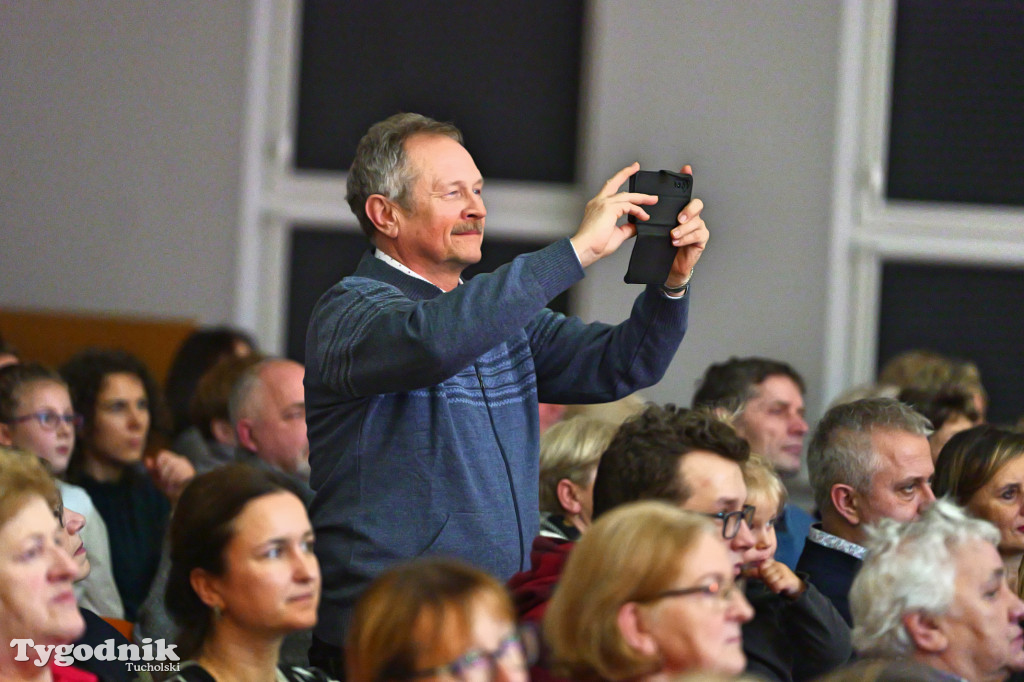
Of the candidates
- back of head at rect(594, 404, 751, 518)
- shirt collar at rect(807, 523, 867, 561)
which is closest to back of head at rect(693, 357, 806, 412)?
shirt collar at rect(807, 523, 867, 561)

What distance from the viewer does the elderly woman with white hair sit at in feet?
6.85

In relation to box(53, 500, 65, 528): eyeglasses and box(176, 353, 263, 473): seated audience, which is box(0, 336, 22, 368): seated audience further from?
box(53, 500, 65, 528): eyeglasses

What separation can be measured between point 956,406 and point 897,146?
1.81 m

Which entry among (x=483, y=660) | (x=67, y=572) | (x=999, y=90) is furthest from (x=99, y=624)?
(x=999, y=90)

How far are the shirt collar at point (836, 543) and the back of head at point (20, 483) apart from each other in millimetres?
1547

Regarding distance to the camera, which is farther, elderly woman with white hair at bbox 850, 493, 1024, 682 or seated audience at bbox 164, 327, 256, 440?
seated audience at bbox 164, 327, 256, 440

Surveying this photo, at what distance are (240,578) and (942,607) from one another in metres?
1.16

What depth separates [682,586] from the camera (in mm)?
1750

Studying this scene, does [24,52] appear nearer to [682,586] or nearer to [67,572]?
[67,572]

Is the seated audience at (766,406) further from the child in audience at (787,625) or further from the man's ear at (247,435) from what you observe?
the child in audience at (787,625)

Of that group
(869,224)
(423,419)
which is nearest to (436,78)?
(869,224)

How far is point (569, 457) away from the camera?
2914mm

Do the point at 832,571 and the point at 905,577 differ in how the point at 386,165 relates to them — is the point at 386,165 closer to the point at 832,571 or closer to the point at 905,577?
the point at 905,577

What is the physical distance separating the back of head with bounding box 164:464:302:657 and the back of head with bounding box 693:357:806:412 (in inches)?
86.9
